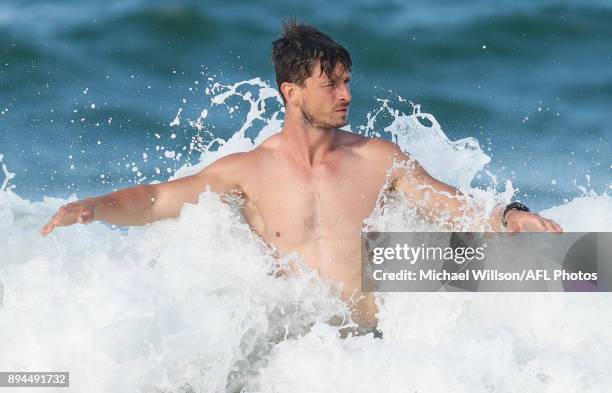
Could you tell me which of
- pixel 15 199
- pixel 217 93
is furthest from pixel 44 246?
pixel 217 93

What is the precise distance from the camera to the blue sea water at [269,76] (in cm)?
766

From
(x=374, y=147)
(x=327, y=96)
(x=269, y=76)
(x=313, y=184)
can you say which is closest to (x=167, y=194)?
(x=313, y=184)

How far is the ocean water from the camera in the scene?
4.52m

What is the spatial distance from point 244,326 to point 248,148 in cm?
149

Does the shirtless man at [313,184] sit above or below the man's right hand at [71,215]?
above

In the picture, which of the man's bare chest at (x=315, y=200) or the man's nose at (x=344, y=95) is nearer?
the man's nose at (x=344, y=95)

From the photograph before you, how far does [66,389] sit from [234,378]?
63 centimetres

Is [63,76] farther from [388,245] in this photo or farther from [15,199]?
[388,245]

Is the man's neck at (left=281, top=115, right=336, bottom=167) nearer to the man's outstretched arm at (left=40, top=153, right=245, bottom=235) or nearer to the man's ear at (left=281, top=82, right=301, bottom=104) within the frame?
the man's ear at (left=281, top=82, right=301, bottom=104)

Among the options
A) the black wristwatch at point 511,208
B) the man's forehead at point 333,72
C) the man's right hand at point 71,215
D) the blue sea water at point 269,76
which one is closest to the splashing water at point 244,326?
the black wristwatch at point 511,208

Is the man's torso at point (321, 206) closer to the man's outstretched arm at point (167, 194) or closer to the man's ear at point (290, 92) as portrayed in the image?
the man's outstretched arm at point (167, 194)

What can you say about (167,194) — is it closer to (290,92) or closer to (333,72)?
(290,92)

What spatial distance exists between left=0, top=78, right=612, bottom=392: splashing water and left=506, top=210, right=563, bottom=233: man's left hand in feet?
0.71

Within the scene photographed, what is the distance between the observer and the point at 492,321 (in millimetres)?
5020
